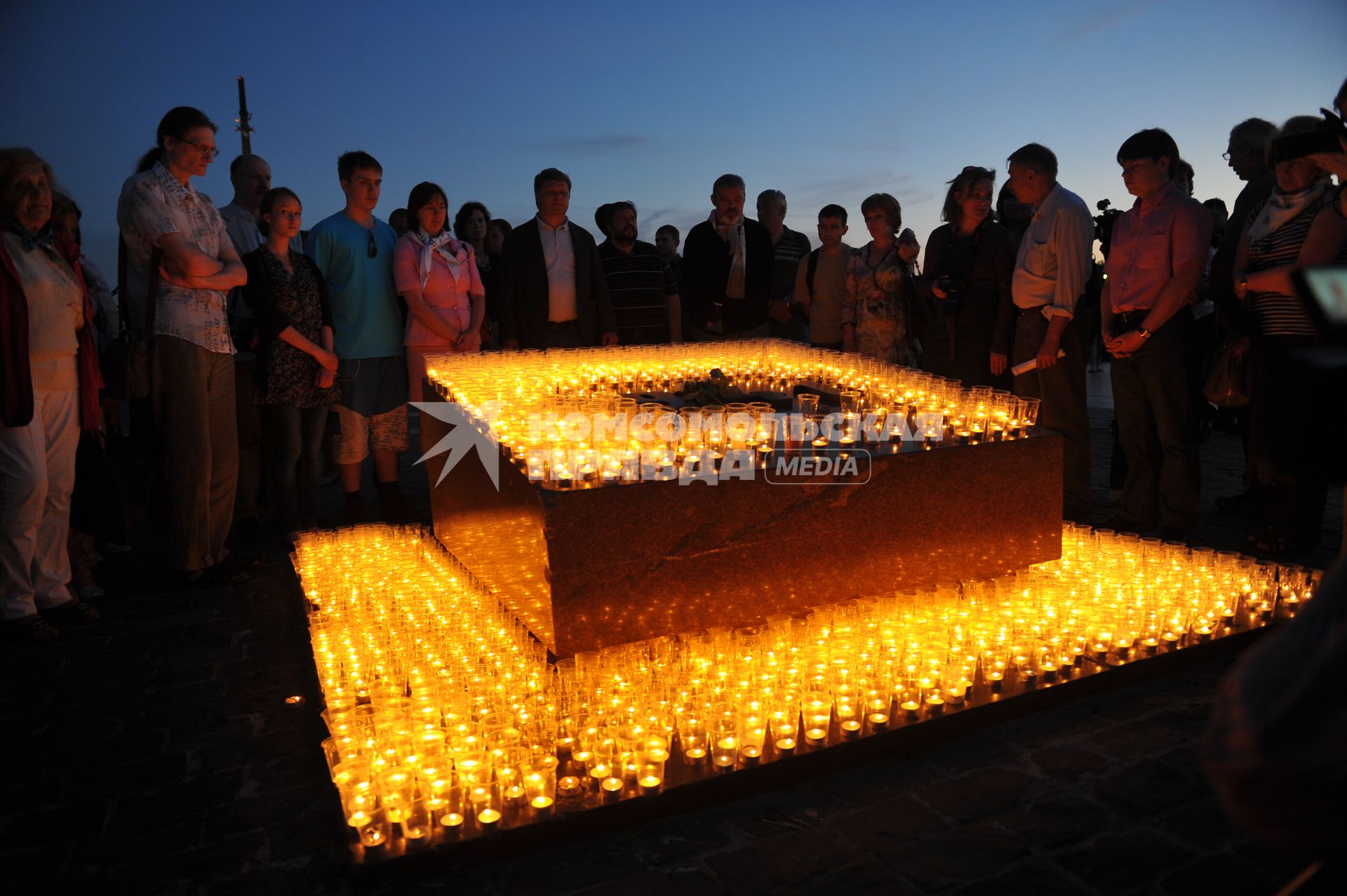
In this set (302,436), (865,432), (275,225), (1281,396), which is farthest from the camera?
(302,436)

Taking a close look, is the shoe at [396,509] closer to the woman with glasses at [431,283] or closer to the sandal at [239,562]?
the woman with glasses at [431,283]

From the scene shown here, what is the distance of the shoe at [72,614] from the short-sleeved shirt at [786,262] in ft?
19.4

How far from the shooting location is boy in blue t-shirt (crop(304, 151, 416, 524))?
6086mm

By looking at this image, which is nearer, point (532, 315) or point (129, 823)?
point (129, 823)

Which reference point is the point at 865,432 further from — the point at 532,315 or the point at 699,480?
the point at 532,315

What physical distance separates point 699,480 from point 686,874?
1.51 metres

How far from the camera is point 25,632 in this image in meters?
4.38

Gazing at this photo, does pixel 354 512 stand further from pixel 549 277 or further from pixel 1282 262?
pixel 1282 262

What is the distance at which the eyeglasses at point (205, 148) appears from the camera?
4.70 meters

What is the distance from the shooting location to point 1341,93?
11.5 feet

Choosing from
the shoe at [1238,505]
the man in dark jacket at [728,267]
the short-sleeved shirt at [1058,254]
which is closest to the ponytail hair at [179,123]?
the man in dark jacket at [728,267]

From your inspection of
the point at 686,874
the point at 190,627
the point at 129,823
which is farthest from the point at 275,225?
the point at 686,874

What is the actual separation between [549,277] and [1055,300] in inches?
136

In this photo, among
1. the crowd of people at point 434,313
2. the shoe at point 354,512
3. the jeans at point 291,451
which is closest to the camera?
the crowd of people at point 434,313
